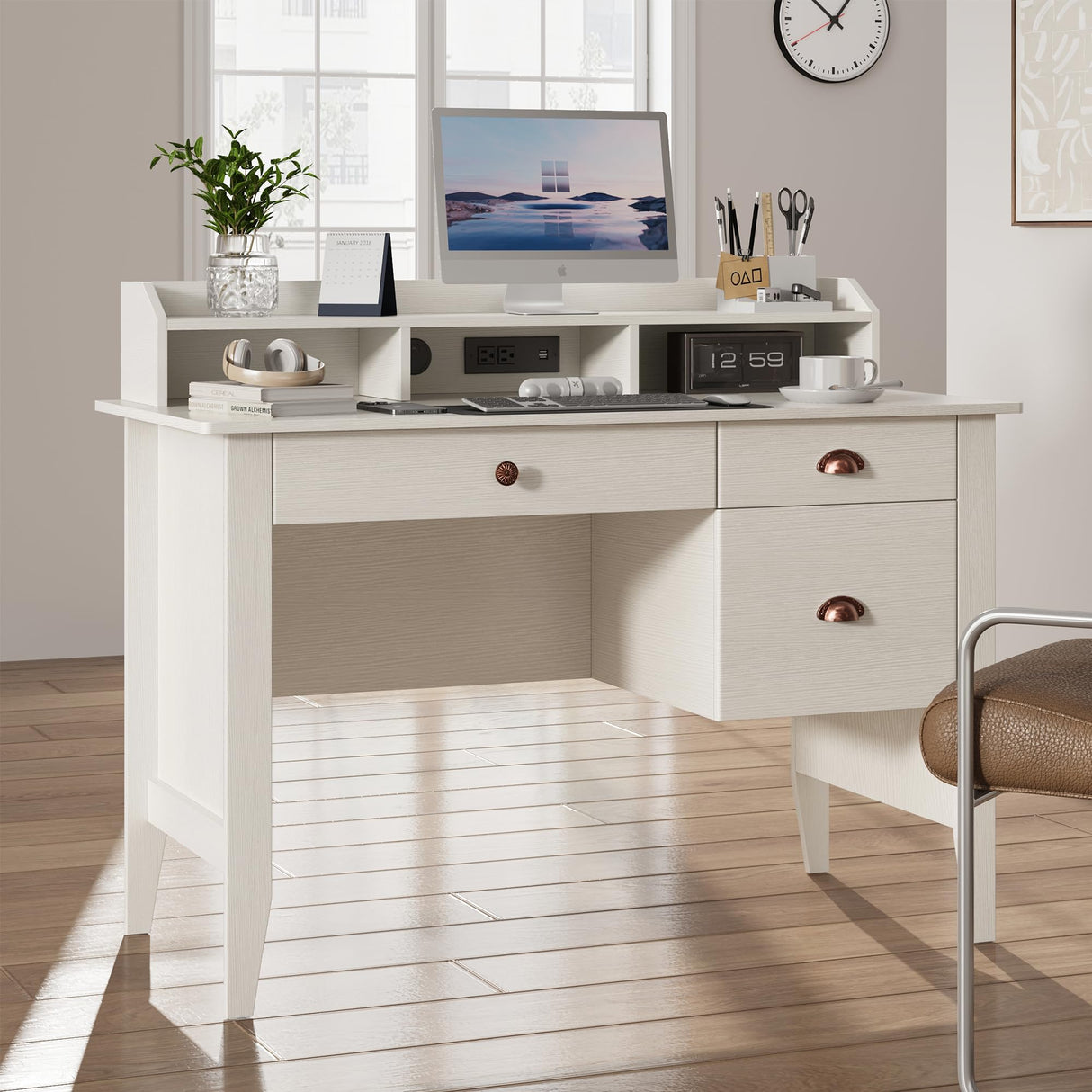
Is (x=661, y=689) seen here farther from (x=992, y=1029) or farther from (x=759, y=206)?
(x=759, y=206)

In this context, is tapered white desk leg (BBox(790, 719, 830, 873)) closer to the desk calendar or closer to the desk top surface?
the desk top surface

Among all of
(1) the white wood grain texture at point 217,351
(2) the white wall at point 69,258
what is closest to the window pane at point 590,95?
(2) the white wall at point 69,258

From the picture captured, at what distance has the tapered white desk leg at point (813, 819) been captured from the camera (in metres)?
2.72

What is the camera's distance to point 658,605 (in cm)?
246

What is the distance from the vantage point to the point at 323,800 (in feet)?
10.4

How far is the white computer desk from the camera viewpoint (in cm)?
208

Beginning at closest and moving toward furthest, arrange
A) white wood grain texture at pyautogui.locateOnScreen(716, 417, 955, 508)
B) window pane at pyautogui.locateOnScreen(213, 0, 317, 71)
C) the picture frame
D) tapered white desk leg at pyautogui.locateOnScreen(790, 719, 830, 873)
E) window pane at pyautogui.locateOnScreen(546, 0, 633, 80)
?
white wood grain texture at pyautogui.locateOnScreen(716, 417, 955, 508)
tapered white desk leg at pyautogui.locateOnScreen(790, 719, 830, 873)
the picture frame
window pane at pyautogui.locateOnScreen(213, 0, 317, 71)
window pane at pyautogui.locateOnScreen(546, 0, 633, 80)

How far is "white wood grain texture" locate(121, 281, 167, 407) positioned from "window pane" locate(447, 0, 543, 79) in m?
2.55

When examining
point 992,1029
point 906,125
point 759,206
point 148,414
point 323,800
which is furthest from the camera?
point 906,125

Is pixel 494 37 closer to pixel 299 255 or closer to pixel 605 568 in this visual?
pixel 299 255

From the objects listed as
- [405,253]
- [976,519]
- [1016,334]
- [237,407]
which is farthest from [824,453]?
[405,253]

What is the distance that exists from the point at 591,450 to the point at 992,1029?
2.85 ft

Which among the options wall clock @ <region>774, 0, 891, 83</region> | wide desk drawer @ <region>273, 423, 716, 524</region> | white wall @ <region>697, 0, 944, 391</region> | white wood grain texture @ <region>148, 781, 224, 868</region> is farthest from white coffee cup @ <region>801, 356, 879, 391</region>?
wall clock @ <region>774, 0, 891, 83</region>

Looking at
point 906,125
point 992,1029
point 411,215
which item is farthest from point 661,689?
point 906,125
